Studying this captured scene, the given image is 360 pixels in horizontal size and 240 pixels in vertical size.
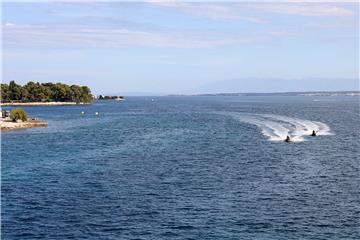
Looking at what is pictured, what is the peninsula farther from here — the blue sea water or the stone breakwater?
the blue sea water

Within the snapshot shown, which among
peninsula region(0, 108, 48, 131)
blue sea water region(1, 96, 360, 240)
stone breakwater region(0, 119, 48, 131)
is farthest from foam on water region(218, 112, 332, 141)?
peninsula region(0, 108, 48, 131)

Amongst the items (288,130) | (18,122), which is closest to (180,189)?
(288,130)

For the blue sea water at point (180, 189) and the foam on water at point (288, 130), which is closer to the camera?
the blue sea water at point (180, 189)

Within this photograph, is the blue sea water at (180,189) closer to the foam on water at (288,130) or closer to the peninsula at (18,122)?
the foam on water at (288,130)

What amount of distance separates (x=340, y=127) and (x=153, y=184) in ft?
346

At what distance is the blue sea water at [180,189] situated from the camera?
Result: 51.7m

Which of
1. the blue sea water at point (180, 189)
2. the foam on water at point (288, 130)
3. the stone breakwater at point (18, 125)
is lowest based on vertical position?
the blue sea water at point (180, 189)

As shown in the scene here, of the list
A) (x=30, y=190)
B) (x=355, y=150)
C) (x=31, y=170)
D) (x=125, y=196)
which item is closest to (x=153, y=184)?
(x=125, y=196)

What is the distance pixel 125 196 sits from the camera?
211 feet

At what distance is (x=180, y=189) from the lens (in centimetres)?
6788

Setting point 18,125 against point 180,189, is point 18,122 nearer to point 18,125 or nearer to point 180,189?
point 18,125

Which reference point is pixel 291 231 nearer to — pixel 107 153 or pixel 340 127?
pixel 107 153

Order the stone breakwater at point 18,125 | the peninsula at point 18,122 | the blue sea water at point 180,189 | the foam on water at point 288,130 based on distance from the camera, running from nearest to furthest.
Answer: the blue sea water at point 180,189 → the foam on water at point 288,130 → the stone breakwater at point 18,125 → the peninsula at point 18,122

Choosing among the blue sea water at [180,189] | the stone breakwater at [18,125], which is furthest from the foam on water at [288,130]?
the stone breakwater at [18,125]
